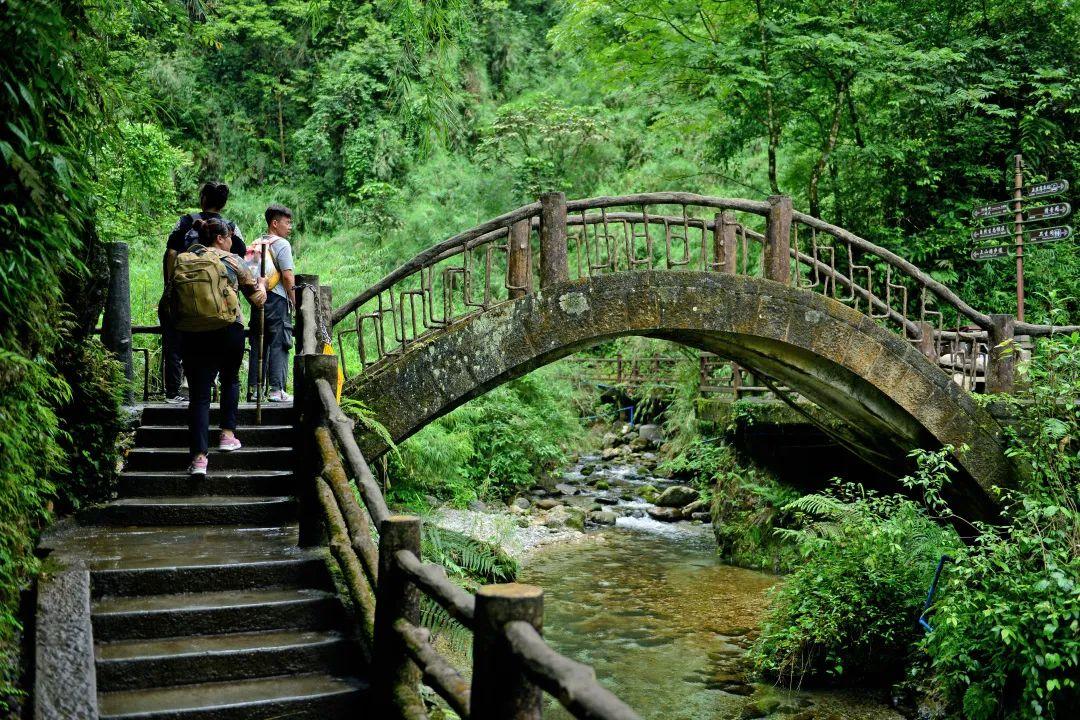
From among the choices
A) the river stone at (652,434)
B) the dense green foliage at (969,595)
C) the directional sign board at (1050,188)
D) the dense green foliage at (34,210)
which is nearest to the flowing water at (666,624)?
the dense green foliage at (969,595)

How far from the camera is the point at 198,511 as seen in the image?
629 cm

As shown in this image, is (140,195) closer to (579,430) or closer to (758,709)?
(758,709)

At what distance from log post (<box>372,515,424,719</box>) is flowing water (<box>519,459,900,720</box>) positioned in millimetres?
4588

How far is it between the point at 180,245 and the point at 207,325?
1483 millimetres

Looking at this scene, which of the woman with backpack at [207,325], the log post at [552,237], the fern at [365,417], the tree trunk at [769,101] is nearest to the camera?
the woman with backpack at [207,325]

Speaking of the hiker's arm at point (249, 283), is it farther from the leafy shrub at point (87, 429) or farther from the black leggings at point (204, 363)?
the leafy shrub at point (87, 429)

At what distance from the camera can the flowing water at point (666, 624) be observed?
8703 mm

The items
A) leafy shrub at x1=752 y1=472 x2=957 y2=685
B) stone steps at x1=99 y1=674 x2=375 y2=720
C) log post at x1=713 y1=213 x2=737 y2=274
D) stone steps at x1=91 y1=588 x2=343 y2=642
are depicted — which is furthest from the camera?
log post at x1=713 y1=213 x2=737 y2=274

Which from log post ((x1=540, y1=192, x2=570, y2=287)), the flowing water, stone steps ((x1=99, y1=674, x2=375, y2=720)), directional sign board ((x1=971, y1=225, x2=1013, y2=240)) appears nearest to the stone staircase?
stone steps ((x1=99, y1=674, x2=375, y2=720))

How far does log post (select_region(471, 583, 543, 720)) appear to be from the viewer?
3373mm

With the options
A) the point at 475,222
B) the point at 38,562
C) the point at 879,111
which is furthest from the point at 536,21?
the point at 38,562

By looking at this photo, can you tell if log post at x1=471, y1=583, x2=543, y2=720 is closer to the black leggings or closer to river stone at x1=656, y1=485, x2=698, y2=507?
the black leggings

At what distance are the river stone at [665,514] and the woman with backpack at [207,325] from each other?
1131 centimetres

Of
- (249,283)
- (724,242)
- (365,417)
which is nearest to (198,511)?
(365,417)
